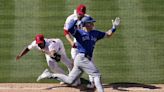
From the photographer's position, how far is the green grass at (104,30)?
37.4 ft

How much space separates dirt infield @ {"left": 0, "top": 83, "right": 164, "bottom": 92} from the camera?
1020cm

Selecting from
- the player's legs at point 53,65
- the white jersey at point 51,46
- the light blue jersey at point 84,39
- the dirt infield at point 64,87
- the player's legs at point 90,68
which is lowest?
the dirt infield at point 64,87

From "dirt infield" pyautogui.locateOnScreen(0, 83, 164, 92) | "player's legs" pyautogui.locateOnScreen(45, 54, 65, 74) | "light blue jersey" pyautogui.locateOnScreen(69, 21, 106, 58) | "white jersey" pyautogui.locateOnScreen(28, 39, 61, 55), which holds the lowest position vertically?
"dirt infield" pyautogui.locateOnScreen(0, 83, 164, 92)

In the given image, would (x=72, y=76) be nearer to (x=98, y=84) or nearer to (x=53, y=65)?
(x=98, y=84)

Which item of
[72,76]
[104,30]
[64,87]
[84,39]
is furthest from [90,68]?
[104,30]

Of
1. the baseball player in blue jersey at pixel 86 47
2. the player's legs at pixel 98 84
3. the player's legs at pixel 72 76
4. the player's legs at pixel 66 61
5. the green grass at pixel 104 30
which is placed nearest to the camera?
the player's legs at pixel 98 84

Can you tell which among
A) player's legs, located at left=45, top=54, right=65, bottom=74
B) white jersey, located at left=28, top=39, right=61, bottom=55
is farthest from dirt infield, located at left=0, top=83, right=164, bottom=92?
white jersey, located at left=28, top=39, right=61, bottom=55

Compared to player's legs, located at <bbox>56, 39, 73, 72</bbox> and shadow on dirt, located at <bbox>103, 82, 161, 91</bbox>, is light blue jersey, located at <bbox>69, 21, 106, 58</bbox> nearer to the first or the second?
player's legs, located at <bbox>56, 39, 73, 72</bbox>

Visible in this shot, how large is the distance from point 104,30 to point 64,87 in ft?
9.86

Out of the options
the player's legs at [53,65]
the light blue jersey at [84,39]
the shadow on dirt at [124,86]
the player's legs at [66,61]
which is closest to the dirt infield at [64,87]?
the shadow on dirt at [124,86]

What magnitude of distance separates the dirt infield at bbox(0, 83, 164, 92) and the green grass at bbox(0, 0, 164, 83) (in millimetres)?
397

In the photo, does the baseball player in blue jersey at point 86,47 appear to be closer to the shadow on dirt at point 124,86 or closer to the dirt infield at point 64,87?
the dirt infield at point 64,87

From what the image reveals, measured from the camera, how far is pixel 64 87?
34.2 feet

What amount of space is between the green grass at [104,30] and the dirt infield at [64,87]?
1.30 feet
